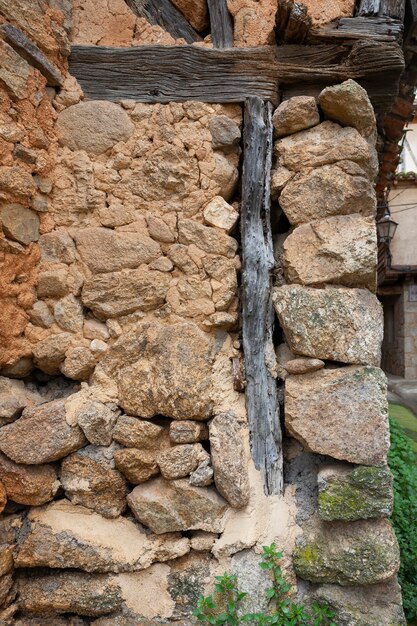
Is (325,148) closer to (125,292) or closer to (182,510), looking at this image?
(125,292)

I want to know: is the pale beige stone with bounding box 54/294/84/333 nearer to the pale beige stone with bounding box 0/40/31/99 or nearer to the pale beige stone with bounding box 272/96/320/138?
the pale beige stone with bounding box 0/40/31/99

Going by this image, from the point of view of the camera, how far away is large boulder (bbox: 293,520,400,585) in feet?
4.66

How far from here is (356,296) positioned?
1559mm

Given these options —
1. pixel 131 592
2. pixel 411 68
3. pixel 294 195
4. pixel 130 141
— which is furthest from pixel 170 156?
pixel 131 592

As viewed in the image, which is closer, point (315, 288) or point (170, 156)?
point (315, 288)

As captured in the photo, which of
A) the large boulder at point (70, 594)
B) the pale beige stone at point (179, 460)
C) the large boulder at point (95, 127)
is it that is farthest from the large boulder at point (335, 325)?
the large boulder at point (70, 594)

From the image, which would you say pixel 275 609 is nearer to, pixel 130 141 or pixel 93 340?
pixel 93 340

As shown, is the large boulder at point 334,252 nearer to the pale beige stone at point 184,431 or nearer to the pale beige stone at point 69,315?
the pale beige stone at point 184,431

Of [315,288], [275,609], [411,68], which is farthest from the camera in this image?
[411,68]

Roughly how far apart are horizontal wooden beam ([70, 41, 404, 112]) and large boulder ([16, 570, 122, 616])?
207 cm

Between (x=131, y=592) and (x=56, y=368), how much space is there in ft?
3.13

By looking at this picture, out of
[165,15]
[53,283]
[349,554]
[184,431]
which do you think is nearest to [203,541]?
[184,431]

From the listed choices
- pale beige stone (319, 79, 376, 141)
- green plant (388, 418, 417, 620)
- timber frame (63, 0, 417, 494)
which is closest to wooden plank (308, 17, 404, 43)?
timber frame (63, 0, 417, 494)

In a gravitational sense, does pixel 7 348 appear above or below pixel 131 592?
above
